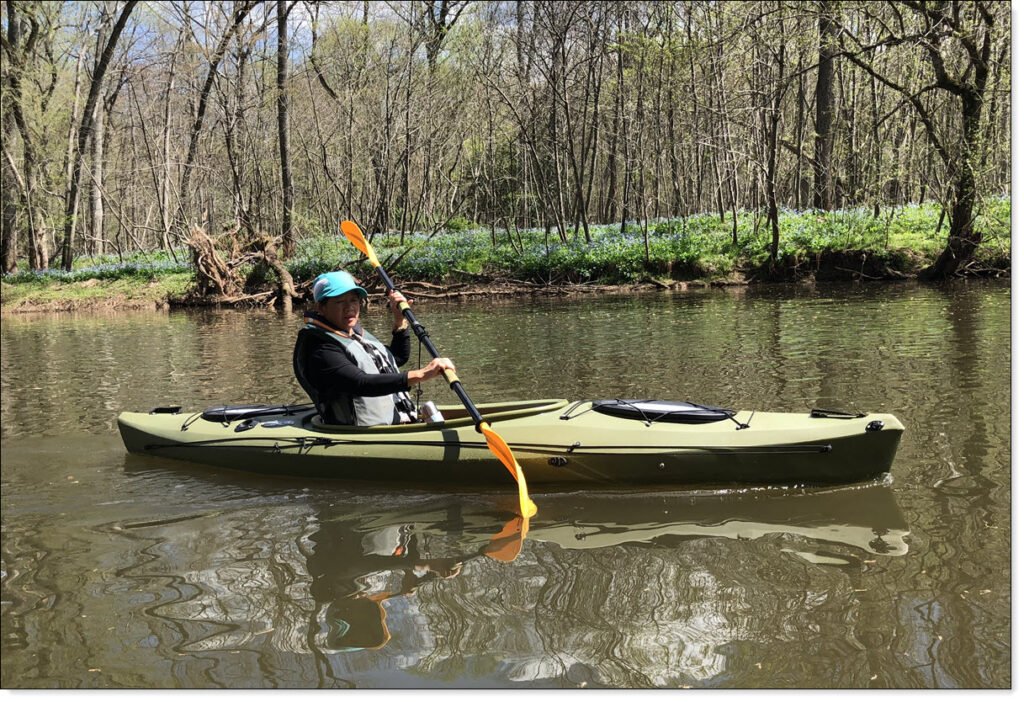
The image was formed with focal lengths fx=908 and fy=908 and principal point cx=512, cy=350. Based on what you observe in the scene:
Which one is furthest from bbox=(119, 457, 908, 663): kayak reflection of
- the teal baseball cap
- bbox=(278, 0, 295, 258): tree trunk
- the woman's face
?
bbox=(278, 0, 295, 258): tree trunk

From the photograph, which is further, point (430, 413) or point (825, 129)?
point (825, 129)

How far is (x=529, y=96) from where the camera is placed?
18625mm

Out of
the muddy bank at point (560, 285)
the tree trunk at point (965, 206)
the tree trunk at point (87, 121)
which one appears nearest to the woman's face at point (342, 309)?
the tree trunk at point (965, 206)

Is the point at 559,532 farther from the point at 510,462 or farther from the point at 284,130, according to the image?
the point at 284,130

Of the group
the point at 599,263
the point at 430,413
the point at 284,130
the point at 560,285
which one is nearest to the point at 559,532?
the point at 430,413

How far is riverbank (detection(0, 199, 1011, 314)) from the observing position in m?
15.3

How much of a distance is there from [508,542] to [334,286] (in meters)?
1.63

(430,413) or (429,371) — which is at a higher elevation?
(429,371)

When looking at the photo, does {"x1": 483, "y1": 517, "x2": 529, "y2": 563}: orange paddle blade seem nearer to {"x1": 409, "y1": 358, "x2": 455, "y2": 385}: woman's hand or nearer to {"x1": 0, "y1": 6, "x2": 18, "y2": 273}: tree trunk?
{"x1": 409, "y1": 358, "x2": 455, "y2": 385}: woman's hand

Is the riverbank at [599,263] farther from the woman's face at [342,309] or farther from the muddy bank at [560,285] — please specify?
the woman's face at [342,309]

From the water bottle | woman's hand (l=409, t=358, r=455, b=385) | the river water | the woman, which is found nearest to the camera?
the river water

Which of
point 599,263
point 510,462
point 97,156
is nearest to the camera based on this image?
point 510,462

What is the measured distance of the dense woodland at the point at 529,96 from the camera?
1313cm

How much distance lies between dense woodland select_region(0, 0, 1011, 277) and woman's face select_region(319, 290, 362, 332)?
9.48 metres
